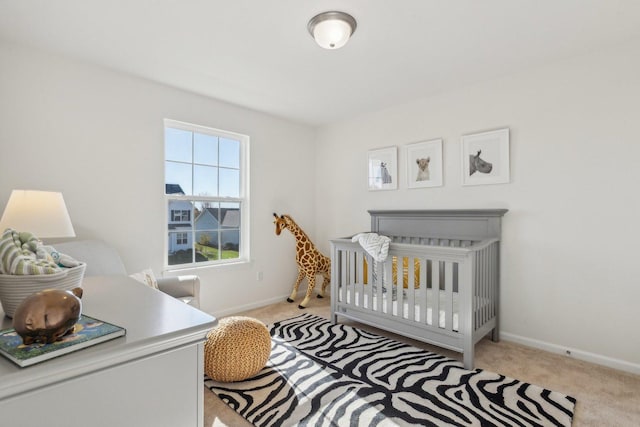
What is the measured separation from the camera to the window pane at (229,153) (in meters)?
3.44

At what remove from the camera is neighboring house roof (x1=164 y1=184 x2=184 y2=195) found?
119 inches

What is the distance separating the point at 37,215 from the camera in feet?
6.19

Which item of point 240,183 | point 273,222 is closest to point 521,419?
point 273,222

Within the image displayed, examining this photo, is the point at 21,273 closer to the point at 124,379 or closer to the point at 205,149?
the point at 124,379

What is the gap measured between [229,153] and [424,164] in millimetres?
2079

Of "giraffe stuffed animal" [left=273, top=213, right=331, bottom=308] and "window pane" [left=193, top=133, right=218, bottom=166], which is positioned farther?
"giraffe stuffed animal" [left=273, top=213, right=331, bottom=308]

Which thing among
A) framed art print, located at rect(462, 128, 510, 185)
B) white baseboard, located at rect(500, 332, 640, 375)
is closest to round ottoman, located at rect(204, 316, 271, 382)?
white baseboard, located at rect(500, 332, 640, 375)

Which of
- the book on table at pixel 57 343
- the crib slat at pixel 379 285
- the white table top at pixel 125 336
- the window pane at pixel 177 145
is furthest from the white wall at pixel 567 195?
the book on table at pixel 57 343

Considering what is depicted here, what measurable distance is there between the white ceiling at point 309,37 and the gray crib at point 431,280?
126 cm

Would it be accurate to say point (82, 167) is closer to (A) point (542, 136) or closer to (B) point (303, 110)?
(B) point (303, 110)

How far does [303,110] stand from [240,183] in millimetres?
1088

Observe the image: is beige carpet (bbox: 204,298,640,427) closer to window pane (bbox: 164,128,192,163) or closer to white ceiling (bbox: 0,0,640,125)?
window pane (bbox: 164,128,192,163)

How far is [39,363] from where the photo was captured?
0.57m

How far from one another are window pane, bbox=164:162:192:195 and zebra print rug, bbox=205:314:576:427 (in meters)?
1.75
